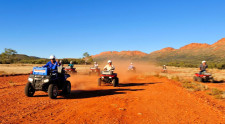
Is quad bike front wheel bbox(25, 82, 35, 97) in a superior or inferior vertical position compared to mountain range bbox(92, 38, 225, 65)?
inferior

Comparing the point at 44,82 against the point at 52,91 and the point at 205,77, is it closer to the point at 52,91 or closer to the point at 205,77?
the point at 52,91

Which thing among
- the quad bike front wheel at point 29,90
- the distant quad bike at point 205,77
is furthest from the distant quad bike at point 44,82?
the distant quad bike at point 205,77

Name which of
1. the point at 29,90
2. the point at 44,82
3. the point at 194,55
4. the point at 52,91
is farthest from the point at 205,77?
the point at 194,55

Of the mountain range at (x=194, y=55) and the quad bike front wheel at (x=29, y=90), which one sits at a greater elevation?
the mountain range at (x=194, y=55)

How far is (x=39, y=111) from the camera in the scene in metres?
7.12

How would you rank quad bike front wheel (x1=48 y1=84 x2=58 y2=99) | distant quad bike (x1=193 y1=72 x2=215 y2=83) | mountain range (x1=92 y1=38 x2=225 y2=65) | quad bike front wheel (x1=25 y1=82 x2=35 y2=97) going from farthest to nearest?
mountain range (x1=92 y1=38 x2=225 y2=65), distant quad bike (x1=193 y1=72 x2=215 y2=83), quad bike front wheel (x1=25 y1=82 x2=35 y2=97), quad bike front wheel (x1=48 y1=84 x2=58 y2=99)

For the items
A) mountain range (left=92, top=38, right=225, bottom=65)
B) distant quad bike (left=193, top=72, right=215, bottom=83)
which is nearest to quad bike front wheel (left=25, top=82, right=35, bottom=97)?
distant quad bike (left=193, top=72, right=215, bottom=83)

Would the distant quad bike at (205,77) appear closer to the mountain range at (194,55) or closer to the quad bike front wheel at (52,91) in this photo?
the quad bike front wheel at (52,91)

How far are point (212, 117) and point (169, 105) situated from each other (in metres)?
1.97

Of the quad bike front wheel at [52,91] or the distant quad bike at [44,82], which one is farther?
the distant quad bike at [44,82]

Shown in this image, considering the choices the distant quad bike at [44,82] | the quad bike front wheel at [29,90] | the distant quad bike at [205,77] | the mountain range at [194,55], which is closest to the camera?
the distant quad bike at [44,82]

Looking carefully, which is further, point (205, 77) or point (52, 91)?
point (205, 77)

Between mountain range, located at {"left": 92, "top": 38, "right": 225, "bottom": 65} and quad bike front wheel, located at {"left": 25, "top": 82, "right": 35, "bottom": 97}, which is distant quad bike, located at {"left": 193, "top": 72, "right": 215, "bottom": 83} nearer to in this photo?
quad bike front wheel, located at {"left": 25, "top": 82, "right": 35, "bottom": 97}

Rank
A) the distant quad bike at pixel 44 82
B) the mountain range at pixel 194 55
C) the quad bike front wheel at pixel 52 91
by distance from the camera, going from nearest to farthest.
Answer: the quad bike front wheel at pixel 52 91 < the distant quad bike at pixel 44 82 < the mountain range at pixel 194 55
